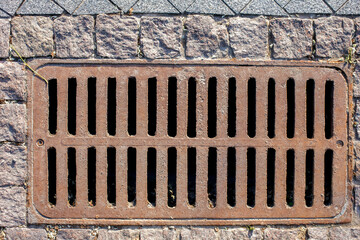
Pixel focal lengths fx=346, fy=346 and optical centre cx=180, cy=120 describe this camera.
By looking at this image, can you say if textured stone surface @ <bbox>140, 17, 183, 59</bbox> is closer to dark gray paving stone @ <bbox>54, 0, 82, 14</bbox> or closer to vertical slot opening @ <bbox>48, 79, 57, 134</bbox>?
dark gray paving stone @ <bbox>54, 0, 82, 14</bbox>

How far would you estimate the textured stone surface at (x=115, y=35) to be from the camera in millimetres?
1937

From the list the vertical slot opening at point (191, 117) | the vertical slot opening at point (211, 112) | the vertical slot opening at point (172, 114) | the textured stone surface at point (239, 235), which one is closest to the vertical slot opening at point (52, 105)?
the vertical slot opening at point (172, 114)

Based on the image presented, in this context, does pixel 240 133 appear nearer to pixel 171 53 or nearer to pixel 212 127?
pixel 212 127

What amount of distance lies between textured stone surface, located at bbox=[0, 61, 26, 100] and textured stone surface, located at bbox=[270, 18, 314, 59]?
1.44 metres

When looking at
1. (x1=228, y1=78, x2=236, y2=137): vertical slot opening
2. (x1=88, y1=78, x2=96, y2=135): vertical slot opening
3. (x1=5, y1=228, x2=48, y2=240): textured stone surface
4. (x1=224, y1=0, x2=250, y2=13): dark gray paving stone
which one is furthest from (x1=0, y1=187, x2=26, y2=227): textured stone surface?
(x1=224, y1=0, x2=250, y2=13): dark gray paving stone

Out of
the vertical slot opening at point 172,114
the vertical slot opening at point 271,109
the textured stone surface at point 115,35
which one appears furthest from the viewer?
the vertical slot opening at point 172,114

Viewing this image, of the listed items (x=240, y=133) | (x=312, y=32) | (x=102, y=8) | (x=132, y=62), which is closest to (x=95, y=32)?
(x=102, y=8)

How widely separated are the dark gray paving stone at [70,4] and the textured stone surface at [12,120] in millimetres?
597

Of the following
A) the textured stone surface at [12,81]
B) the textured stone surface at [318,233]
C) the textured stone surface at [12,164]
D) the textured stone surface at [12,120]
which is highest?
the textured stone surface at [12,81]

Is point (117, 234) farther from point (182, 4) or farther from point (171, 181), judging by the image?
point (182, 4)

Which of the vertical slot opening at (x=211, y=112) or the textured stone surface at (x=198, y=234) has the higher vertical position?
the vertical slot opening at (x=211, y=112)

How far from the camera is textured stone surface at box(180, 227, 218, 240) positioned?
6.46 ft

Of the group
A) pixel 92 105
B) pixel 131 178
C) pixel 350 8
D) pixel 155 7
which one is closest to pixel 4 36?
pixel 92 105

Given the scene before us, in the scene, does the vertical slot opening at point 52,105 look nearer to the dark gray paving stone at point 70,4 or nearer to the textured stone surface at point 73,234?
the dark gray paving stone at point 70,4
